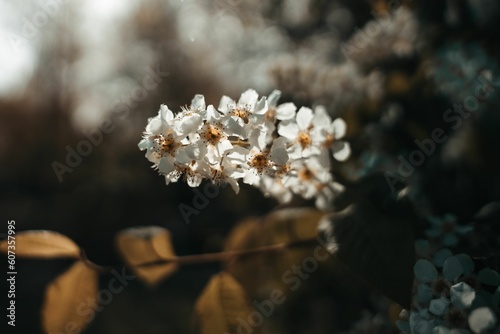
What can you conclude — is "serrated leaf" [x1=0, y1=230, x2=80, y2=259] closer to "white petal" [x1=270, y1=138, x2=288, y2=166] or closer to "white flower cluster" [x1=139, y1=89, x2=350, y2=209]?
"white flower cluster" [x1=139, y1=89, x2=350, y2=209]

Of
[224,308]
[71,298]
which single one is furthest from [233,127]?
[71,298]

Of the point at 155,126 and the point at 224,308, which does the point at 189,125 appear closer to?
the point at 155,126

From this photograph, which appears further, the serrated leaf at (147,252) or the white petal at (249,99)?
the serrated leaf at (147,252)

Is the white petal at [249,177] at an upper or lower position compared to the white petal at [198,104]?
lower

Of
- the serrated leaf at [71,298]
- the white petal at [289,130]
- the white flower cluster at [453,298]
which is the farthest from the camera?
the serrated leaf at [71,298]

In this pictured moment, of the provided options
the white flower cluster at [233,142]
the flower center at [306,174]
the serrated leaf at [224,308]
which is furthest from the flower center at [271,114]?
the serrated leaf at [224,308]

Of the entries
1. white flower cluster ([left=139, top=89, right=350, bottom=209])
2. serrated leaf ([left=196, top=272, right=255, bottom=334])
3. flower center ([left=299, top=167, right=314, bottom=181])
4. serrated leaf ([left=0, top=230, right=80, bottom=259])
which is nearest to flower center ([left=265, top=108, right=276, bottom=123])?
white flower cluster ([left=139, top=89, right=350, bottom=209])

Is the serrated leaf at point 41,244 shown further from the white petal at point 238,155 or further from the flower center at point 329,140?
the flower center at point 329,140

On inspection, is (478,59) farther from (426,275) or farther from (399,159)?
(426,275)
